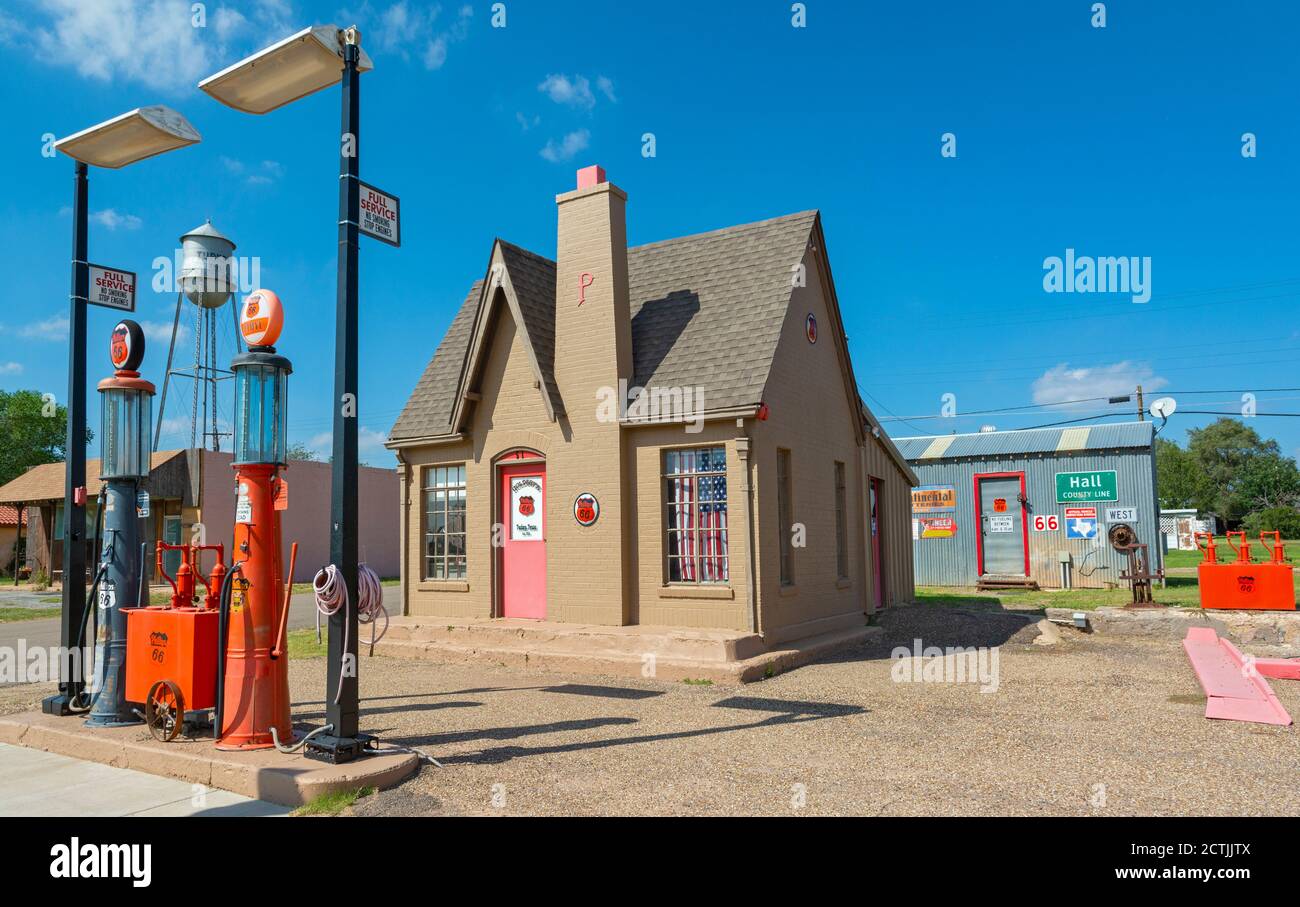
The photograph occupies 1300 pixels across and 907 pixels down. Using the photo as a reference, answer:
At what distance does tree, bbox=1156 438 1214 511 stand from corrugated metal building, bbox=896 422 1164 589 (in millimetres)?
58047

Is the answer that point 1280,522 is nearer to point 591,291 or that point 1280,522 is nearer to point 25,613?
point 591,291

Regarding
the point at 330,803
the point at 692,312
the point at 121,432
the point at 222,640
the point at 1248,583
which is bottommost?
the point at 330,803

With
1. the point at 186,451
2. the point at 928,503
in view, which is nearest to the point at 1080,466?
the point at 928,503

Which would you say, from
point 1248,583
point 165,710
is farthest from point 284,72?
point 1248,583

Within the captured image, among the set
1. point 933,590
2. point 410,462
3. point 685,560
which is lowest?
point 933,590

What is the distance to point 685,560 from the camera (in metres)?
12.3

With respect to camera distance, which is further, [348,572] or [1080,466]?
[1080,466]

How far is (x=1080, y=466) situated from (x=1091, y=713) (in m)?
17.8

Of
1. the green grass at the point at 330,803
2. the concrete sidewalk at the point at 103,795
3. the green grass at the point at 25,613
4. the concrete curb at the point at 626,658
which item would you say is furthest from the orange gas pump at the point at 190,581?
the green grass at the point at 25,613

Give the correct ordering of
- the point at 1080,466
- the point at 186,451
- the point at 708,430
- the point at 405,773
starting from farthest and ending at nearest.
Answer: the point at 186,451
the point at 1080,466
the point at 708,430
the point at 405,773

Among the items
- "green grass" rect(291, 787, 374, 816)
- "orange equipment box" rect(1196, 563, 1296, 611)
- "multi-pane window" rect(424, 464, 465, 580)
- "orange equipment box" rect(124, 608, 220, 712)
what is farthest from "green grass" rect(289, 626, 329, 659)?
"orange equipment box" rect(1196, 563, 1296, 611)

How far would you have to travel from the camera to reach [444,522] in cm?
1479

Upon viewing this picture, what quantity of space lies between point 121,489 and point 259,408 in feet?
7.73
